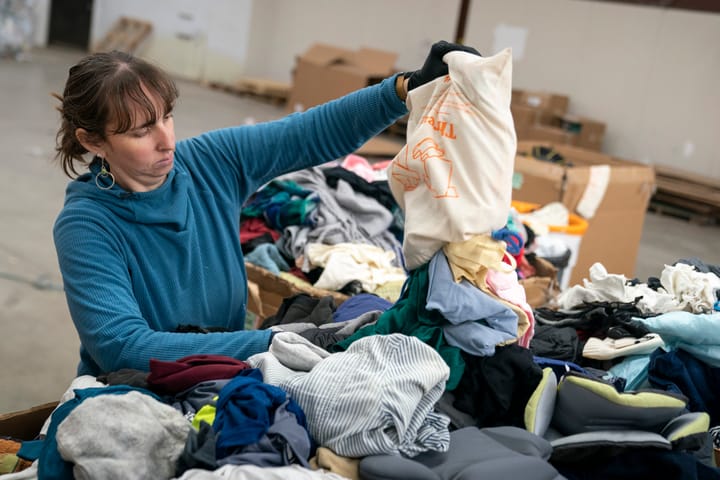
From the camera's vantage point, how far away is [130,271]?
167 cm

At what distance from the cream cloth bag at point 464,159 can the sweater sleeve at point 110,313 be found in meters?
0.41

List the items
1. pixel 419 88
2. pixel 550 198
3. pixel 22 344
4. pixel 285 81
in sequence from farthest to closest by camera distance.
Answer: pixel 285 81 < pixel 550 198 < pixel 22 344 < pixel 419 88

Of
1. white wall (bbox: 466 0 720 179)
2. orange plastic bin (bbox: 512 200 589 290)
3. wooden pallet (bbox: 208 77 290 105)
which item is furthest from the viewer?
wooden pallet (bbox: 208 77 290 105)

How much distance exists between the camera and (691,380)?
1.61m

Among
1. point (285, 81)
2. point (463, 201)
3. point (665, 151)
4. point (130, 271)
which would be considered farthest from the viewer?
point (285, 81)

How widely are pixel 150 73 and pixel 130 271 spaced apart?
0.45 metres

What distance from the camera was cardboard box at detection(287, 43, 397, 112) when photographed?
331 inches

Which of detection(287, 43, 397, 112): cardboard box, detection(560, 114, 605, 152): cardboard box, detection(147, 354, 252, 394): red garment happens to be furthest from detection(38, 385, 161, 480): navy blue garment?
detection(560, 114, 605, 152): cardboard box

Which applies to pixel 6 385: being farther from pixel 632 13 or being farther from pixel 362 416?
pixel 632 13

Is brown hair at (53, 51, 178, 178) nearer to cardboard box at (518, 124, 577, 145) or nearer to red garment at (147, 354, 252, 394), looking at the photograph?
red garment at (147, 354, 252, 394)

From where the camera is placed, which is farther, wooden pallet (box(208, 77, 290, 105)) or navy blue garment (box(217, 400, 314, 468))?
wooden pallet (box(208, 77, 290, 105))

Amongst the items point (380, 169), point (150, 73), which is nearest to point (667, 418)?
point (150, 73)

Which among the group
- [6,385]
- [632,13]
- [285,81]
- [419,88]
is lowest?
[6,385]

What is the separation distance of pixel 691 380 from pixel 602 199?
282 centimetres
